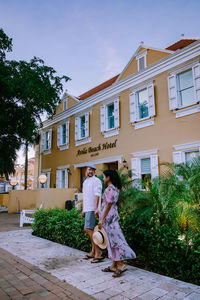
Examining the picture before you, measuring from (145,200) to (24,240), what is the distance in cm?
359

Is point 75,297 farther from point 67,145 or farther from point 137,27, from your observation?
point 67,145

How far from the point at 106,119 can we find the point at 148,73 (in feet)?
11.5

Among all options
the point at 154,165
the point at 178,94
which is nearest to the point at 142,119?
the point at 178,94

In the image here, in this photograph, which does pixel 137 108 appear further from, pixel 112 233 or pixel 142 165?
pixel 112 233

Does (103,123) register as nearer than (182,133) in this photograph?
No

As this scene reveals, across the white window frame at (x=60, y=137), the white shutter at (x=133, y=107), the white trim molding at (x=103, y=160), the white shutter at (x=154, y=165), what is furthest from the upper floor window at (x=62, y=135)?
the white shutter at (x=154, y=165)

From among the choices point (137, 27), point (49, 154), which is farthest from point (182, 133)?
point (49, 154)

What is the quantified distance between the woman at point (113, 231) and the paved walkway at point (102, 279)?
19 centimetres

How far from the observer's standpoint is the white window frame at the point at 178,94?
876cm

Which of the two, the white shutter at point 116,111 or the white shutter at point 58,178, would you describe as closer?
the white shutter at point 116,111

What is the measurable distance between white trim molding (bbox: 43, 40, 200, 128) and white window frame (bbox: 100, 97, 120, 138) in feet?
1.25

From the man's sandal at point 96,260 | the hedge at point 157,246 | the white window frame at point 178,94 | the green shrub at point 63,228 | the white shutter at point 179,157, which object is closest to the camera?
the hedge at point 157,246

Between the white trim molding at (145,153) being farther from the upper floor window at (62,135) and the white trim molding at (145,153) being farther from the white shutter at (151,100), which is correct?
the upper floor window at (62,135)

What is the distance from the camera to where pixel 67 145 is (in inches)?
614
